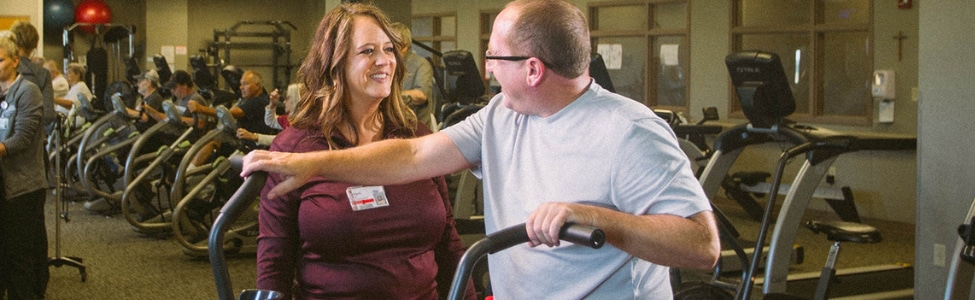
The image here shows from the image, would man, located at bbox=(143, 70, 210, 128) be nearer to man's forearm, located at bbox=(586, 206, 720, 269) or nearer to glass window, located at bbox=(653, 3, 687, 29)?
glass window, located at bbox=(653, 3, 687, 29)

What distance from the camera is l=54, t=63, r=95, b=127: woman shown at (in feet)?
31.2

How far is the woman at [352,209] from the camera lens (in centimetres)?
222

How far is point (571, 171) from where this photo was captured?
1660mm

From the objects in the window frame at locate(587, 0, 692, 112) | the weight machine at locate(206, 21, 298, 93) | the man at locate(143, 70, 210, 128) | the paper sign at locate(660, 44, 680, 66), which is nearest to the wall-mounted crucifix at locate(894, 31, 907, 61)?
the window frame at locate(587, 0, 692, 112)

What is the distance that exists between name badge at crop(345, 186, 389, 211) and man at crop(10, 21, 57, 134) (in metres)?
3.18

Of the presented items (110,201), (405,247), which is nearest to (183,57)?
(110,201)

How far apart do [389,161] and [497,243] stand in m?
0.61

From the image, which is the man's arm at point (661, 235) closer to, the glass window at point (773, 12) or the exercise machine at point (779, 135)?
the exercise machine at point (779, 135)


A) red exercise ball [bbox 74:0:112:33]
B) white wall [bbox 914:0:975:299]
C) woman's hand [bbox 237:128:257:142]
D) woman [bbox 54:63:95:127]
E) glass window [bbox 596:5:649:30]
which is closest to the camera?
white wall [bbox 914:0:975:299]

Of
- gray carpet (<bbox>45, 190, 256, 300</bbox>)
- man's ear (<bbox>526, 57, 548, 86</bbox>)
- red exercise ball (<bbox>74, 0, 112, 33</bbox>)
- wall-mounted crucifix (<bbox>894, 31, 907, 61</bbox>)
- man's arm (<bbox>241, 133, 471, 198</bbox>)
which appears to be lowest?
gray carpet (<bbox>45, 190, 256, 300</bbox>)

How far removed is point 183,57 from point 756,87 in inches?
512

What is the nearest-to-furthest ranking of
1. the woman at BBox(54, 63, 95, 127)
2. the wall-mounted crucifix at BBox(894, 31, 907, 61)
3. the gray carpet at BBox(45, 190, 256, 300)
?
1. the gray carpet at BBox(45, 190, 256, 300)
2. the wall-mounted crucifix at BBox(894, 31, 907, 61)
3. the woman at BBox(54, 63, 95, 127)

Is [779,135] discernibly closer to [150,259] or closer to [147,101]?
[150,259]

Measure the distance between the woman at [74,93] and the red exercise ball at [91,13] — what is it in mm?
4851
